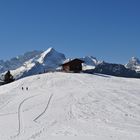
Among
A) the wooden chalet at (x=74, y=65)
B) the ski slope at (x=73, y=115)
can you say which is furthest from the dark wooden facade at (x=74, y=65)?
the ski slope at (x=73, y=115)

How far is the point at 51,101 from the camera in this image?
44.8m

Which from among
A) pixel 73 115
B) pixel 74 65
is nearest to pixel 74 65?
pixel 74 65

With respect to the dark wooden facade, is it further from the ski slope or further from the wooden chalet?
the ski slope

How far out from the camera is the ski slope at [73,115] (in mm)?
28422

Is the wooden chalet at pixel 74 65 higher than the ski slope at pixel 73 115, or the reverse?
the wooden chalet at pixel 74 65

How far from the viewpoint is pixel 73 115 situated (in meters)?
35.5

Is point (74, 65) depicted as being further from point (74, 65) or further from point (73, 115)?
point (73, 115)

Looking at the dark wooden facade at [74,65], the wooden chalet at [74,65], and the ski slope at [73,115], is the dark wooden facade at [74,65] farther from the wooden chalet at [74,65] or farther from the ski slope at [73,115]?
the ski slope at [73,115]

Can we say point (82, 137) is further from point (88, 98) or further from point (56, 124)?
point (88, 98)

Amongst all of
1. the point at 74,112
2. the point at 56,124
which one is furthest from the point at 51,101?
the point at 56,124

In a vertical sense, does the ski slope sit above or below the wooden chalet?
below

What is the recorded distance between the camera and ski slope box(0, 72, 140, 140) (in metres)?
28.4

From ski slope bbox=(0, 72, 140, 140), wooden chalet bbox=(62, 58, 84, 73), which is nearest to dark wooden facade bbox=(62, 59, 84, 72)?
wooden chalet bbox=(62, 58, 84, 73)

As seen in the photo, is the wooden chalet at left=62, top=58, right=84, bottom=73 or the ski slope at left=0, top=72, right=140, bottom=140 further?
the wooden chalet at left=62, top=58, right=84, bottom=73
